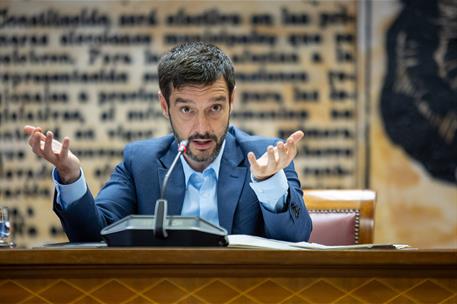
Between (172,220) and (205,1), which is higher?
(205,1)

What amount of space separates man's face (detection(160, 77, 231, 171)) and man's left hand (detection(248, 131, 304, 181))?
1.36 feet

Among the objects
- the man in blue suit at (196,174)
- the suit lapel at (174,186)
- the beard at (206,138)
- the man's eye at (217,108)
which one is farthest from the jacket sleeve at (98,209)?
the man's eye at (217,108)

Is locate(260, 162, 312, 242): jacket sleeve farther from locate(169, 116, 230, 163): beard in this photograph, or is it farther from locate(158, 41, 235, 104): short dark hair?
locate(158, 41, 235, 104): short dark hair

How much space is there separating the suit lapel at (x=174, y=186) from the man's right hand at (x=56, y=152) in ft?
1.37

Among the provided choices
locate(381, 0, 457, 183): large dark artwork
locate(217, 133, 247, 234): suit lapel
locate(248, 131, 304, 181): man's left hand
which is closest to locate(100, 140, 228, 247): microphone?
locate(248, 131, 304, 181): man's left hand

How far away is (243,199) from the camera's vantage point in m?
2.64

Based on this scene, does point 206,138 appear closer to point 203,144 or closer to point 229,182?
point 203,144

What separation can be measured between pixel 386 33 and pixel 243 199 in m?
1.82

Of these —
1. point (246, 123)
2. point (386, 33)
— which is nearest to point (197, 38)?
point (246, 123)

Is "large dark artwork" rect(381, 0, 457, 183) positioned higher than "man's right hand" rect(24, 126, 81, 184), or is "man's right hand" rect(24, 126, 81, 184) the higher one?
"large dark artwork" rect(381, 0, 457, 183)

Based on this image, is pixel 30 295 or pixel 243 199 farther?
pixel 243 199

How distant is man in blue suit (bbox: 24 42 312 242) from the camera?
239cm

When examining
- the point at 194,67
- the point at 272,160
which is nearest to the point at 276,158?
the point at 272,160

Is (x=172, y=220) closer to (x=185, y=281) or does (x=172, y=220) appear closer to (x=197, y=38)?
(x=185, y=281)
